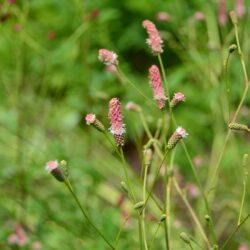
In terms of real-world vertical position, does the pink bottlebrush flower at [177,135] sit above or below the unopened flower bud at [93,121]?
below

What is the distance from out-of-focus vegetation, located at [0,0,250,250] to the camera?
155 cm

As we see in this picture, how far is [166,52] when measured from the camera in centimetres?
304

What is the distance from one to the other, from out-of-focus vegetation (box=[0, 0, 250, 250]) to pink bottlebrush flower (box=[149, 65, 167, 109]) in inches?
6.1

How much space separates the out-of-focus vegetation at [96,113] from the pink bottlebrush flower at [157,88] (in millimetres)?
155

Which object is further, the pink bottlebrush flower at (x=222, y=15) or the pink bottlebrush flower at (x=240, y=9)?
the pink bottlebrush flower at (x=240, y=9)

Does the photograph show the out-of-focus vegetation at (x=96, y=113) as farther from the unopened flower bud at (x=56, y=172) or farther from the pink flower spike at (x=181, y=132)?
the unopened flower bud at (x=56, y=172)

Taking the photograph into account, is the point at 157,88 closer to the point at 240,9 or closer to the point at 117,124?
the point at 117,124

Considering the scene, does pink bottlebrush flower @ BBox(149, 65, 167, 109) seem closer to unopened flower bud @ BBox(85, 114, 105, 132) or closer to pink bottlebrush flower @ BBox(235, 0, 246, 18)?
unopened flower bud @ BBox(85, 114, 105, 132)

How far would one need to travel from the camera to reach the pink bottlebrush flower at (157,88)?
914mm

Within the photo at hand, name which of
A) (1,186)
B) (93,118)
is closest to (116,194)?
(1,186)

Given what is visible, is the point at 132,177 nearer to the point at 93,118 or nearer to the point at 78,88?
the point at 78,88

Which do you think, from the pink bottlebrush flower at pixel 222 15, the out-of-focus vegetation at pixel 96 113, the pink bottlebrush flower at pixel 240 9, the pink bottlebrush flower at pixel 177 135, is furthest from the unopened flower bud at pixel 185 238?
the pink bottlebrush flower at pixel 240 9

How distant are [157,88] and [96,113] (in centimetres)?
92

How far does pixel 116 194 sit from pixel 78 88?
42 centimetres
